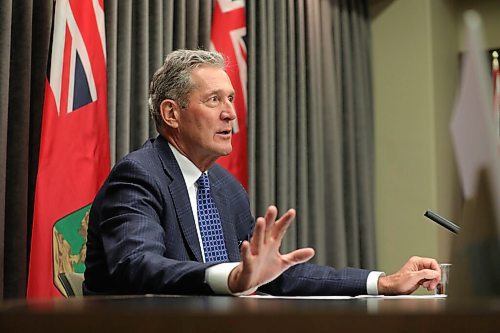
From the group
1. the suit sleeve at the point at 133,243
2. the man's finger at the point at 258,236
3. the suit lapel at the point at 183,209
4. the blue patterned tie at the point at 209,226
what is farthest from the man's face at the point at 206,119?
the man's finger at the point at 258,236

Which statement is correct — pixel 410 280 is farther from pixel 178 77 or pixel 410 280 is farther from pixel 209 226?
pixel 178 77

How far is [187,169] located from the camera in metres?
2.51

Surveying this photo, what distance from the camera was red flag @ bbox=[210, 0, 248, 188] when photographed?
4.27 metres

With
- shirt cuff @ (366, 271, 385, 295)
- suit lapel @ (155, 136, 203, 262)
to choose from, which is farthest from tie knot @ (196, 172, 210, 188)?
A: shirt cuff @ (366, 271, 385, 295)

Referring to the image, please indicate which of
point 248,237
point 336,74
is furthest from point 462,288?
point 336,74

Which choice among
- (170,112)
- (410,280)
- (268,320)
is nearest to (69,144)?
(170,112)

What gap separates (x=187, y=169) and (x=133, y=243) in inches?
25.6

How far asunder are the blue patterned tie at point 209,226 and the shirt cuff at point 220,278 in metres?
0.67

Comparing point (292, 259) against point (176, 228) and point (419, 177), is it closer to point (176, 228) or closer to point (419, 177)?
point (176, 228)

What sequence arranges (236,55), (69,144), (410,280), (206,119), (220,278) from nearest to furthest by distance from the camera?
(220,278) → (410,280) → (206,119) → (69,144) → (236,55)

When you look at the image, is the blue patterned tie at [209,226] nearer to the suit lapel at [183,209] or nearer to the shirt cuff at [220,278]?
the suit lapel at [183,209]

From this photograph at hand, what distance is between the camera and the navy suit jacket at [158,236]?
69.4 inches

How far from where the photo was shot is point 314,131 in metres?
5.18

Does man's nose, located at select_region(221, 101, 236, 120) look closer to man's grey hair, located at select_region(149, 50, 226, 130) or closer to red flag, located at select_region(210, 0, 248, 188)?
man's grey hair, located at select_region(149, 50, 226, 130)
